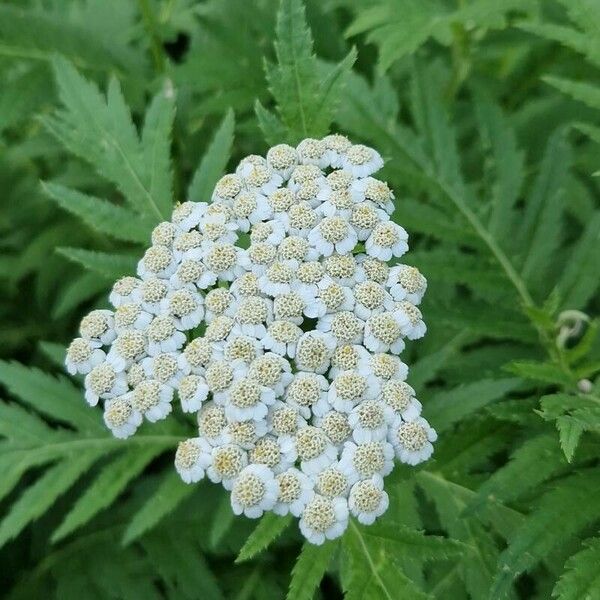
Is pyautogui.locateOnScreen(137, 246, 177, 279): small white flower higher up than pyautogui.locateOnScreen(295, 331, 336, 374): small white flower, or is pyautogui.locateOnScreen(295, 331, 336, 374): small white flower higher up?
pyautogui.locateOnScreen(137, 246, 177, 279): small white flower

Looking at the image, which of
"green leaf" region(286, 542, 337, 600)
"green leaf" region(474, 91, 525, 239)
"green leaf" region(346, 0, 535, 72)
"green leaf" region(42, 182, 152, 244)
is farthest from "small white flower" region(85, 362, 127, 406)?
"green leaf" region(474, 91, 525, 239)

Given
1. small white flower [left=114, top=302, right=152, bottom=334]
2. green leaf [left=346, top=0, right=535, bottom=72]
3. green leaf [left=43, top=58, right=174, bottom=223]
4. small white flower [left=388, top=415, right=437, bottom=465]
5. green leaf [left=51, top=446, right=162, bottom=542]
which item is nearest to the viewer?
small white flower [left=388, top=415, right=437, bottom=465]

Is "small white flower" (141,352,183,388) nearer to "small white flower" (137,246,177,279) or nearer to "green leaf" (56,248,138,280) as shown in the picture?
"small white flower" (137,246,177,279)

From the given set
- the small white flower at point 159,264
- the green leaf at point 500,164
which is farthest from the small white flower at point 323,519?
the green leaf at point 500,164

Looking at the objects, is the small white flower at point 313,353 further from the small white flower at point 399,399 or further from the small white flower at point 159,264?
the small white flower at point 159,264

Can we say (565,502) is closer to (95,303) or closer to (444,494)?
(444,494)

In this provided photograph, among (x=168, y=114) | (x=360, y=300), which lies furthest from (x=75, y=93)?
(x=360, y=300)

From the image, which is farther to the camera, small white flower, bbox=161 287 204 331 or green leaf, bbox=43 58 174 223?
green leaf, bbox=43 58 174 223
